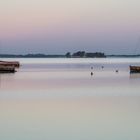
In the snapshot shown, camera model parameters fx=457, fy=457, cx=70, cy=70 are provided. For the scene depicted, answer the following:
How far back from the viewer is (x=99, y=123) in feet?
58.4

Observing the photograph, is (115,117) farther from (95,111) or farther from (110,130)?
(110,130)

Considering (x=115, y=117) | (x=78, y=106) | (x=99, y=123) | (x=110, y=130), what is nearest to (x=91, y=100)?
(x=78, y=106)

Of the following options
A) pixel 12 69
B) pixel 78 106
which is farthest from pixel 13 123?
pixel 12 69

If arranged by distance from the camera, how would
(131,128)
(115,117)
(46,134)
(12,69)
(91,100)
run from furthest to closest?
(12,69) < (91,100) < (115,117) < (131,128) < (46,134)

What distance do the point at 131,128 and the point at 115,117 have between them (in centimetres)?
285

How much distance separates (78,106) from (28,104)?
8.82 ft

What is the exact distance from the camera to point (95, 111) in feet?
69.4

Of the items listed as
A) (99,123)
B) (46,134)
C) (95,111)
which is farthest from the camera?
(95,111)

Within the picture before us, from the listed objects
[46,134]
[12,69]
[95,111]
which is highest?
[12,69]

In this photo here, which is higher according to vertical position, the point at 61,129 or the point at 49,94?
the point at 49,94

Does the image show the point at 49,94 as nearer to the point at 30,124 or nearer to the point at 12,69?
the point at 30,124

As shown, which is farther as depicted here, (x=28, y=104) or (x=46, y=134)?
(x=28, y=104)

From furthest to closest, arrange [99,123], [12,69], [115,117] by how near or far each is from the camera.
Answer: [12,69]
[115,117]
[99,123]

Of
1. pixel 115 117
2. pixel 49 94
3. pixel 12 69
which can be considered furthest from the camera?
pixel 12 69
